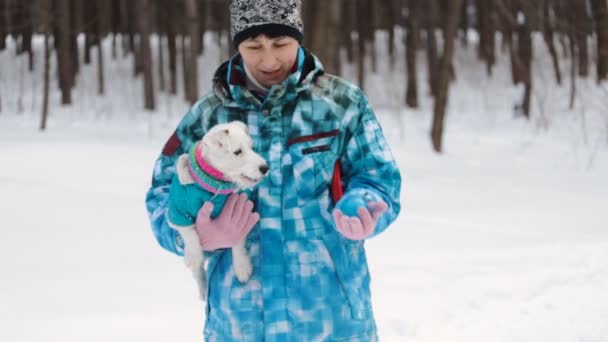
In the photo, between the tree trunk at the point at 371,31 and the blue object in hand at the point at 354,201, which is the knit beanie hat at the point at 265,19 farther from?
the tree trunk at the point at 371,31

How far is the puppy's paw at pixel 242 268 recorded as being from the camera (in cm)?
191

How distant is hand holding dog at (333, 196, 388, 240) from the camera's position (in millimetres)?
1766

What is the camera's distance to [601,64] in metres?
18.2

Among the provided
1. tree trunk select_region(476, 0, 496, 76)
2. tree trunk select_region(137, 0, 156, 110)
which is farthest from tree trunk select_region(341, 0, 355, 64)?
tree trunk select_region(137, 0, 156, 110)

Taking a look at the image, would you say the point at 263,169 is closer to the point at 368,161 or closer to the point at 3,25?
the point at 368,161

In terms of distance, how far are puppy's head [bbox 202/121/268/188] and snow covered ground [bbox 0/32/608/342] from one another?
9.16 ft

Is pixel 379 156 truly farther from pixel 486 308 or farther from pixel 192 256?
pixel 486 308

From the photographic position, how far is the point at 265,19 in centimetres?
196

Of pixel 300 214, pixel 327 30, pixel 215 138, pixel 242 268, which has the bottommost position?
pixel 242 268

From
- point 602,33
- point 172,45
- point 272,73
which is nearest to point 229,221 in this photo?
point 272,73

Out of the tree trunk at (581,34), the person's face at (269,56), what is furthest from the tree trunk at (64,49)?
the person's face at (269,56)

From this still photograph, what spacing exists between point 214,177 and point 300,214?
0.28 meters

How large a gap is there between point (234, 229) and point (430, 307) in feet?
11.1

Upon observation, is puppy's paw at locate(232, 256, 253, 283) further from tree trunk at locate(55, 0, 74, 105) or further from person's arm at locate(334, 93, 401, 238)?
tree trunk at locate(55, 0, 74, 105)
